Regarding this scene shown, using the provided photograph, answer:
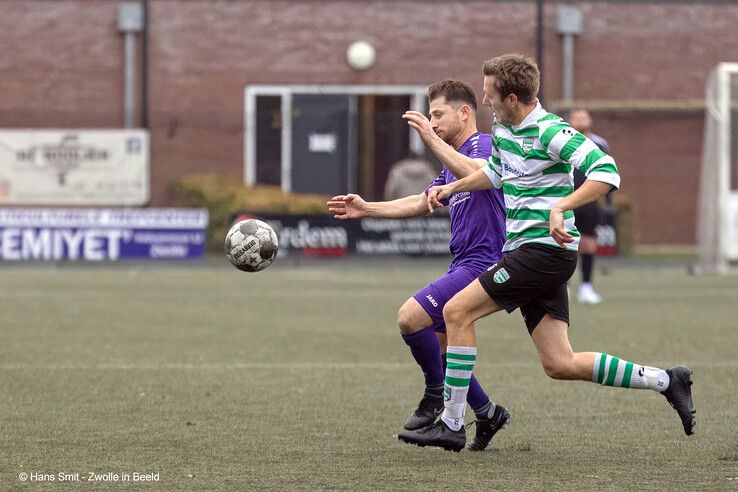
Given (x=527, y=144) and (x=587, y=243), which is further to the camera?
(x=587, y=243)

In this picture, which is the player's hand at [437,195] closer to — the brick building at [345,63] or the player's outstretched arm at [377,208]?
the player's outstretched arm at [377,208]

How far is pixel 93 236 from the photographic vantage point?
80.4 feet

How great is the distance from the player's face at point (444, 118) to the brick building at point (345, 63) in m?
20.8

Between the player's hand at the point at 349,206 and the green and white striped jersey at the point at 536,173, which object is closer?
the green and white striped jersey at the point at 536,173

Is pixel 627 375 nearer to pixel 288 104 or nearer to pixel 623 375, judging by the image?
pixel 623 375

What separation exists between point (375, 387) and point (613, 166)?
3599 mm

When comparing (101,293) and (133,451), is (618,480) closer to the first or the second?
(133,451)

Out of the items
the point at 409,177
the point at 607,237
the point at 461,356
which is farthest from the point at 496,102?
the point at 409,177

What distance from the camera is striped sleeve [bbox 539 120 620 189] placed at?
6941 millimetres

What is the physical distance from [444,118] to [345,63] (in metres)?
22.1

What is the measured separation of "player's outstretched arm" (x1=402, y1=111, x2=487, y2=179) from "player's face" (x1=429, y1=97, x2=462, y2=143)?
0.87ft

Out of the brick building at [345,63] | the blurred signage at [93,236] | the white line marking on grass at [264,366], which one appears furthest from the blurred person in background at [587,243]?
the brick building at [345,63]

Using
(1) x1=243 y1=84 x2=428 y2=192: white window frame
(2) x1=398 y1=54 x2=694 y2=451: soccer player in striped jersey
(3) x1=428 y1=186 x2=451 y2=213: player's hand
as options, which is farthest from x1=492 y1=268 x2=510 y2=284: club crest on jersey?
(1) x1=243 y1=84 x2=428 y2=192: white window frame

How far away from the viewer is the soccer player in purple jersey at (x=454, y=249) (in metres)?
7.74
